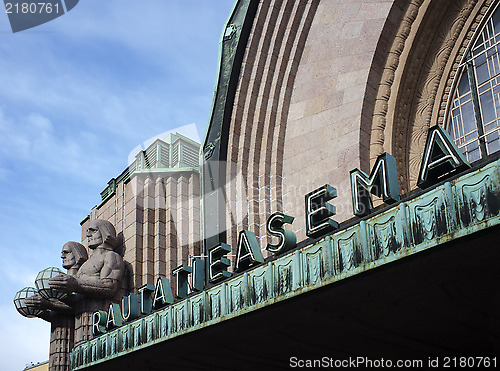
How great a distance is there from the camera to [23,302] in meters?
24.0

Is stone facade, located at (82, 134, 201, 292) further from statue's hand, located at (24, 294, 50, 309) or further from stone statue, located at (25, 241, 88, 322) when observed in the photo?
statue's hand, located at (24, 294, 50, 309)

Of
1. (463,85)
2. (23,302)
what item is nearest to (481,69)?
(463,85)

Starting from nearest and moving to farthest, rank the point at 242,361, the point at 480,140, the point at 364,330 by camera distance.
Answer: the point at 364,330 < the point at 242,361 < the point at 480,140

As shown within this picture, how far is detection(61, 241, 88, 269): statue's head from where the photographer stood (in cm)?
2439

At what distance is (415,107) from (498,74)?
2.45m

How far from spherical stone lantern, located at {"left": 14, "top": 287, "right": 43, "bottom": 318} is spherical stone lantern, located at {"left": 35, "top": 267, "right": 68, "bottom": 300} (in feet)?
3.47

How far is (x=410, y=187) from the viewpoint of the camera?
18438 millimetres

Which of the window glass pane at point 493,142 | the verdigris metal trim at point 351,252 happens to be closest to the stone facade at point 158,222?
the verdigris metal trim at point 351,252

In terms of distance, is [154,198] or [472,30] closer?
[472,30]

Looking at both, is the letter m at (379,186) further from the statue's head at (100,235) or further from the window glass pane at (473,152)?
the statue's head at (100,235)

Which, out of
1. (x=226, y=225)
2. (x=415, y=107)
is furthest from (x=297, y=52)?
(x=226, y=225)

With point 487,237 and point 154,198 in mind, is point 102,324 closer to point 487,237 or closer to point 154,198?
point 154,198

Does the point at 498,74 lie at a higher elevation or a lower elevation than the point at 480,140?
higher

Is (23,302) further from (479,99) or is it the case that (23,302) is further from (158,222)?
(479,99)
